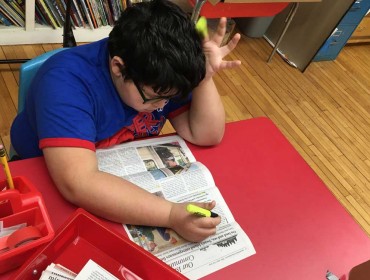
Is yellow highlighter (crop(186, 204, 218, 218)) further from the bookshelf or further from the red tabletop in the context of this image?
the bookshelf

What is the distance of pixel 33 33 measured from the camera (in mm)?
2260

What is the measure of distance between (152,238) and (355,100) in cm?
251

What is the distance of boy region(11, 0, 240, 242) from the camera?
764 mm

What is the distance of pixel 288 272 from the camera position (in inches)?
31.9

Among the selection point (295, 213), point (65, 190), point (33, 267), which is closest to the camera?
point (33, 267)

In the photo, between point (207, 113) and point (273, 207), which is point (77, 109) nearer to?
point (207, 113)

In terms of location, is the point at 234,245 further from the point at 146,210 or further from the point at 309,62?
the point at 309,62

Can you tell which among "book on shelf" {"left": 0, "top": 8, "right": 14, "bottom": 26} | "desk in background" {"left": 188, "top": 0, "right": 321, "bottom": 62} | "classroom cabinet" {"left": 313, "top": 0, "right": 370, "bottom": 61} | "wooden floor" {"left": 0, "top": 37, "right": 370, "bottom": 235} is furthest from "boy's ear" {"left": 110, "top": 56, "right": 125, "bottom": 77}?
"classroom cabinet" {"left": 313, "top": 0, "right": 370, "bottom": 61}

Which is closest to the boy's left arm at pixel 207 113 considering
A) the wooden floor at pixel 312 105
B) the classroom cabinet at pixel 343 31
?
the wooden floor at pixel 312 105

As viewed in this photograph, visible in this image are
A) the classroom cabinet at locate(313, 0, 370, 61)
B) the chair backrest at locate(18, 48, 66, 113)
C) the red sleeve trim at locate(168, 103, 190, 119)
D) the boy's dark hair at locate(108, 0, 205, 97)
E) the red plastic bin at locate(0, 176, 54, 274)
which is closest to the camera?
the red plastic bin at locate(0, 176, 54, 274)

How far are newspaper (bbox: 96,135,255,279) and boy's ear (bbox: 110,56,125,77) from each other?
0.22 meters

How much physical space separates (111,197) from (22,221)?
A: 0.18 m

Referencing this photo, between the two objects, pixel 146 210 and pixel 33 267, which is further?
pixel 146 210

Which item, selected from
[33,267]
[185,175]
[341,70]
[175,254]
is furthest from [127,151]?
[341,70]
